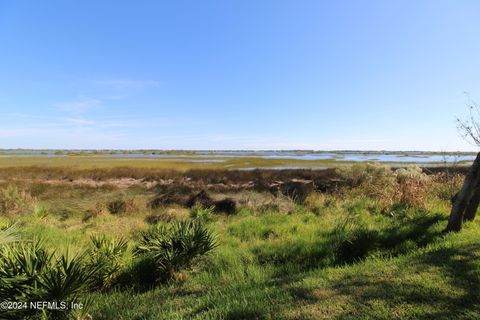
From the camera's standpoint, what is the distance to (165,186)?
2288 cm

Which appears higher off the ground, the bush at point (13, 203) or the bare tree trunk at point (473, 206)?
the bare tree trunk at point (473, 206)

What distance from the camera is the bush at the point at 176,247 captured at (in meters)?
6.17

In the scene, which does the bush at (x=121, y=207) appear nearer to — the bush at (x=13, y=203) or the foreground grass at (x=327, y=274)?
the bush at (x=13, y=203)

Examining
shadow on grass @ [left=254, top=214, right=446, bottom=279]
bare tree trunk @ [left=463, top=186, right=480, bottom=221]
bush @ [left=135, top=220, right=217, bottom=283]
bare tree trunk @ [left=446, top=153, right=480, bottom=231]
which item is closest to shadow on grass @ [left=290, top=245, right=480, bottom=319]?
shadow on grass @ [left=254, top=214, right=446, bottom=279]

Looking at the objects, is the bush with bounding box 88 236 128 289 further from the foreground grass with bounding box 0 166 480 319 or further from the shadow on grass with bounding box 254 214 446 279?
the shadow on grass with bounding box 254 214 446 279

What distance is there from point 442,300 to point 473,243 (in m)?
3.05

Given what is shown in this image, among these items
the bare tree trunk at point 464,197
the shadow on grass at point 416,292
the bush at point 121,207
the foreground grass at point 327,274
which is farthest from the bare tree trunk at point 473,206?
the bush at point 121,207

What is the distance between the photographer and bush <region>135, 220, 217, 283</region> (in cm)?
617

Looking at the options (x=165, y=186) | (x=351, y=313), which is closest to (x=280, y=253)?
(x=351, y=313)

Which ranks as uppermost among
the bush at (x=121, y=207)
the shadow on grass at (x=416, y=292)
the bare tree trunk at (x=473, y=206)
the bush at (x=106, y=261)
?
the bare tree trunk at (x=473, y=206)

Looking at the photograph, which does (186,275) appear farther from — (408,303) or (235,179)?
(235,179)

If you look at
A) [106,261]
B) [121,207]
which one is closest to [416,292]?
[106,261]

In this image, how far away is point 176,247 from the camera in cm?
645

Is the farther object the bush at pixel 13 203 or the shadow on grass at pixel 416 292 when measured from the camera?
the bush at pixel 13 203
